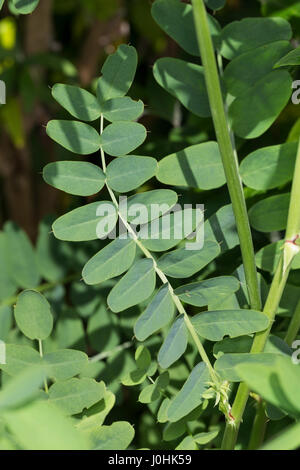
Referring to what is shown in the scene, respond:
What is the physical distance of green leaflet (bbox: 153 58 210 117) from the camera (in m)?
0.65

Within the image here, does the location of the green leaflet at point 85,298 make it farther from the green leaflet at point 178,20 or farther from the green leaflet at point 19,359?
the green leaflet at point 178,20

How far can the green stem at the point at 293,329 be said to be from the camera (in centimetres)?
58

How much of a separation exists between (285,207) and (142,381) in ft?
0.68

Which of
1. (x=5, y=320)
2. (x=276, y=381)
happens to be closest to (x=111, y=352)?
(x=5, y=320)

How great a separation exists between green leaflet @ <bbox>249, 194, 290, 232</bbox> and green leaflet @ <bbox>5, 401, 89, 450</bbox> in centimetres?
33

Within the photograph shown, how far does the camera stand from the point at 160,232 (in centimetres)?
58

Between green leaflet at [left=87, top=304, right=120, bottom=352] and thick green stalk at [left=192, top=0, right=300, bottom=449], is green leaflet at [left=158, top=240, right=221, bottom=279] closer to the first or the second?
thick green stalk at [left=192, top=0, right=300, bottom=449]

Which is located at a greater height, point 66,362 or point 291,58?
point 291,58

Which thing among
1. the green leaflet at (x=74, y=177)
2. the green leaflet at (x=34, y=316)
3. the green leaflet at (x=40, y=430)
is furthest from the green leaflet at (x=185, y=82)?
the green leaflet at (x=40, y=430)

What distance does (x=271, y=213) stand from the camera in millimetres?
640

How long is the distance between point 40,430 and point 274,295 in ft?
0.78

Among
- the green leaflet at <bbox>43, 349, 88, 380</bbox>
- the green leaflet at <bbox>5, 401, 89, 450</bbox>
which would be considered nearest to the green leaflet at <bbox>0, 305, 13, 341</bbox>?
the green leaflet at <bbox>43, 349, 88, 380</bbox>

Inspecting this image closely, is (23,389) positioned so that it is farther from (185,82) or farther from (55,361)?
(185,82)

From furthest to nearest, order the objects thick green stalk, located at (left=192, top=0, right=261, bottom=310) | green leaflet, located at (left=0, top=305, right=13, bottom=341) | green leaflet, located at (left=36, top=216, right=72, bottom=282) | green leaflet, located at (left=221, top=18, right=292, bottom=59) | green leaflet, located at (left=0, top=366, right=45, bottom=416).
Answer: green leaflet, located at (left=36, top=216, right=72, bottom=282), green leaflet, located at (left=0, top=305, right=13, bottom=341), green leaflet, located at (left=221, top=18, right=292, bottom=59), thick green stalk, located at (left=192, top=0, right=261, bottom=310), green leaflet, located at (left=0, top=366, right=45, bottom=416)
